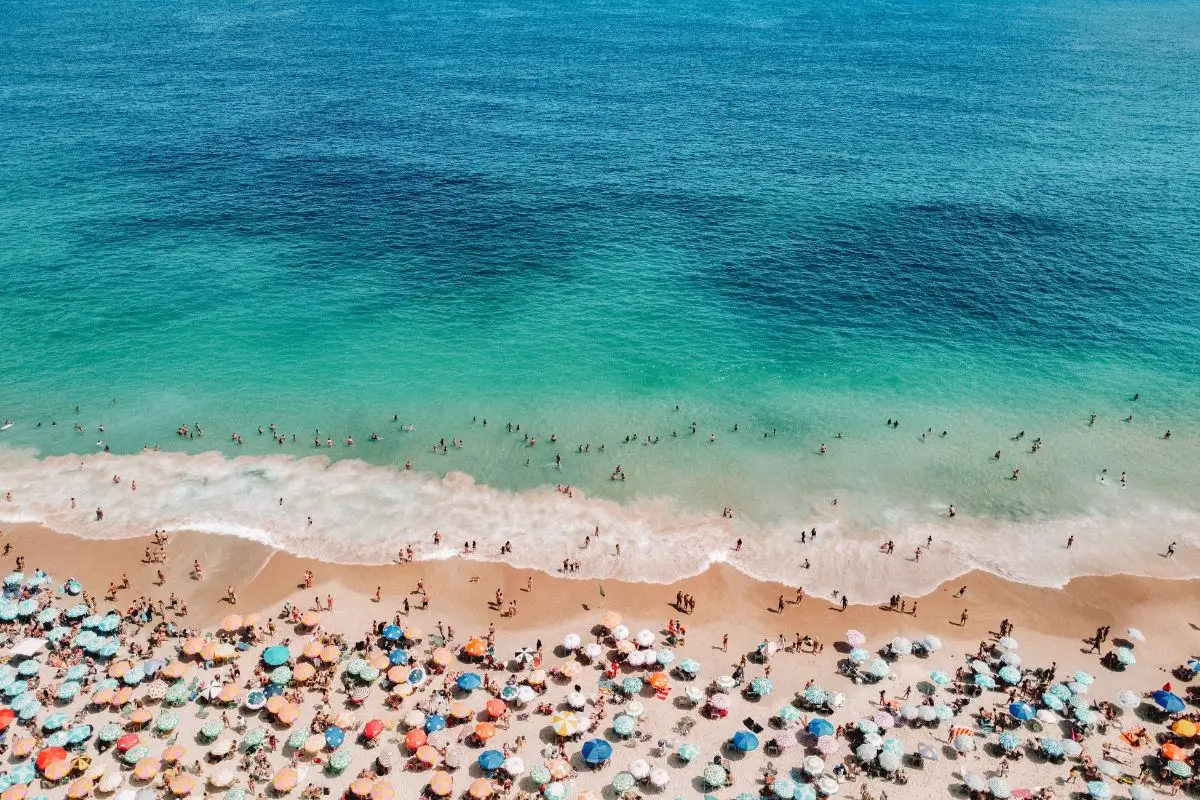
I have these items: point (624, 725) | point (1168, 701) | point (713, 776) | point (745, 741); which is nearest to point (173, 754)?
point (624, 725)

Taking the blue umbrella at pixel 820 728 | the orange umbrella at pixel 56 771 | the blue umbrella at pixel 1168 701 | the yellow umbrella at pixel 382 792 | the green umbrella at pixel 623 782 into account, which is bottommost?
the green umbrella at pixel 623 782

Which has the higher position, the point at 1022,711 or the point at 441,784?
the point at 1022,711

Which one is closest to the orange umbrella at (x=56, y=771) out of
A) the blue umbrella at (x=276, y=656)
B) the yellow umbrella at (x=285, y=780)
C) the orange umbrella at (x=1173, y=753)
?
the blue umbrella at (x=276, y=656)

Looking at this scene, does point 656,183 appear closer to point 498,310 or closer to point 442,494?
point 498,310

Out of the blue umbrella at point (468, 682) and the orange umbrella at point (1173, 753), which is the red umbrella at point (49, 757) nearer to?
the blue umbrella at point (468, 682)

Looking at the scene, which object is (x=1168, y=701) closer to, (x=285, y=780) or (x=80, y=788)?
(x=285, y=780)

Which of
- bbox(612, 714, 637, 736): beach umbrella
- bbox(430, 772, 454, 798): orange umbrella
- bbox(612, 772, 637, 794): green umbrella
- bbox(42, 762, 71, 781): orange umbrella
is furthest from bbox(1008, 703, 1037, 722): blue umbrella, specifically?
bbox(42, 762, 71, 781): orange umbrella

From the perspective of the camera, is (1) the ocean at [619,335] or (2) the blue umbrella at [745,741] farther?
(1) the ocean at [619,335]
